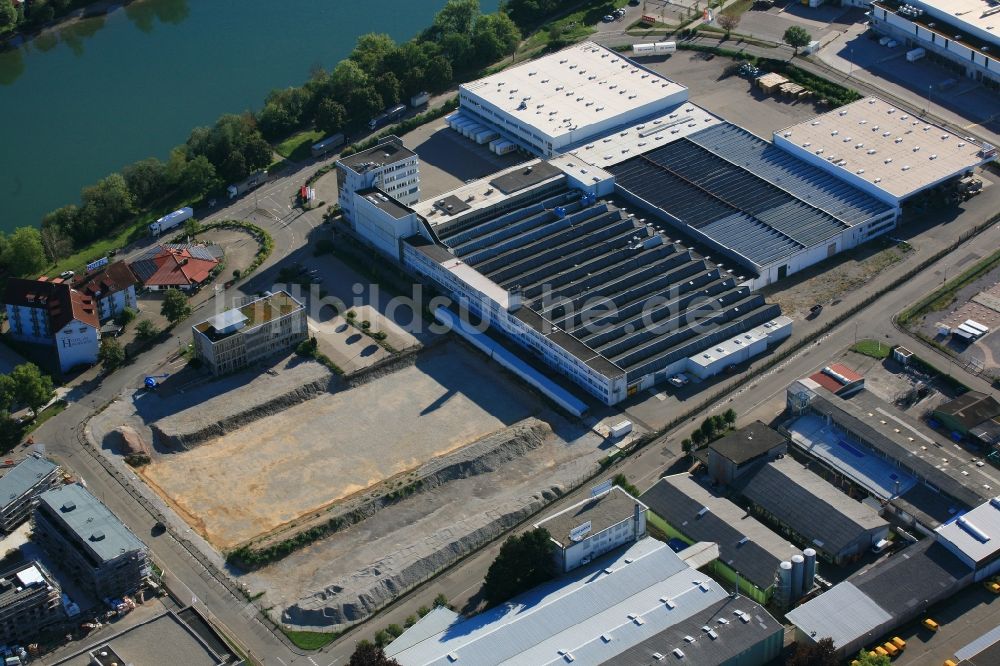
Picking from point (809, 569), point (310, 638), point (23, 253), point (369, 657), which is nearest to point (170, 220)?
point (23, 253)

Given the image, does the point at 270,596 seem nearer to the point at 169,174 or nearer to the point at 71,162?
the point at 169,174

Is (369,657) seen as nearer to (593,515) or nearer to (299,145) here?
(593,515)

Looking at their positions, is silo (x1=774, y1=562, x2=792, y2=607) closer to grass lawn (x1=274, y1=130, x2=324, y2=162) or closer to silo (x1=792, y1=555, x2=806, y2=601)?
silo (x1=792, y1=555, x2=806, y2=601)

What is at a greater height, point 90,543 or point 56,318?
point 56,318

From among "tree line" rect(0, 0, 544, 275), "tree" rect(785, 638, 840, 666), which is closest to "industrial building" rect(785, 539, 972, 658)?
A: "tree" rect(785, 638, 840, 666)

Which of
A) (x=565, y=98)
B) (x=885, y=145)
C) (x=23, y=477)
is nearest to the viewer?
(x=23, y=477)

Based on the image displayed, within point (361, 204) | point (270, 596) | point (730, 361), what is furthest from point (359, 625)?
point (361, 204)
